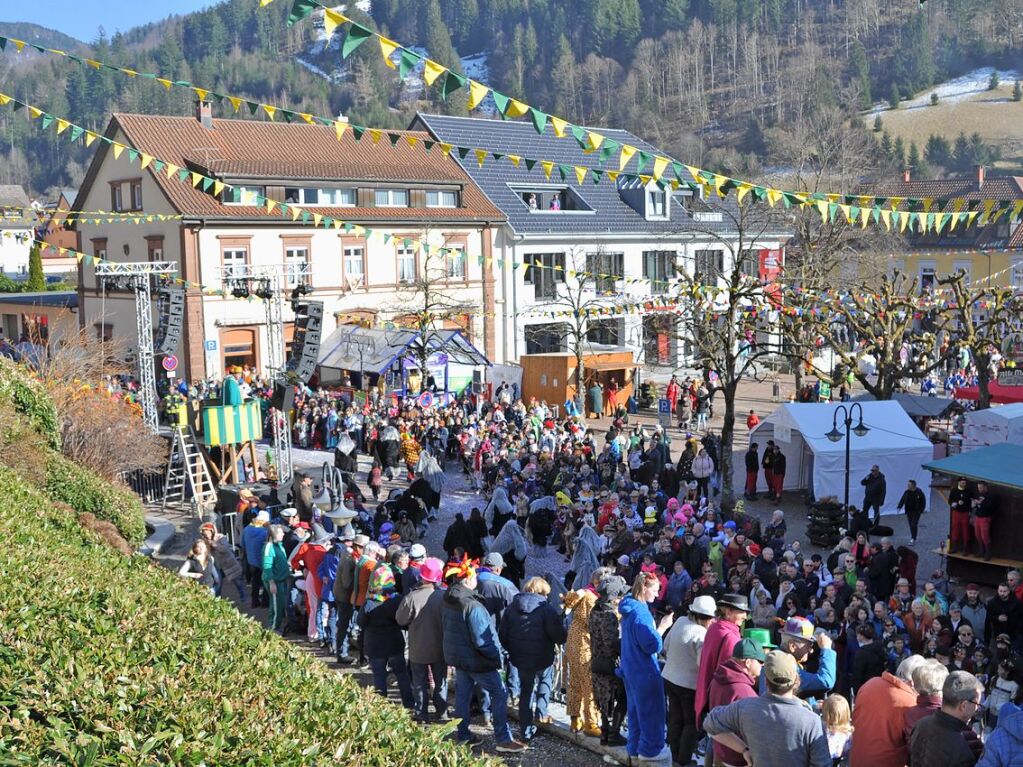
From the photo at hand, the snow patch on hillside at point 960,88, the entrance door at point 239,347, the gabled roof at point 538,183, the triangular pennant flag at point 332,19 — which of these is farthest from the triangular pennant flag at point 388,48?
the snow patch on hillside at point 960,88

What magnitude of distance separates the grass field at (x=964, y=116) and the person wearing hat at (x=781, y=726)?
332 ft

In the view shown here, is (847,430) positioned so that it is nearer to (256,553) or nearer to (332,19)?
(256,553)

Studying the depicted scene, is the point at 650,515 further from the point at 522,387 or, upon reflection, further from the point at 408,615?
the point at 522,387

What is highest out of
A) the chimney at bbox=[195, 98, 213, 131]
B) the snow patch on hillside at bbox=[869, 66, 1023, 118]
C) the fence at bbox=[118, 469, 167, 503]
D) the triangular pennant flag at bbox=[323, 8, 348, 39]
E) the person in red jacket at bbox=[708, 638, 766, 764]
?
the snow patch on hillside at bbox=[869, 66, 1023, 118]

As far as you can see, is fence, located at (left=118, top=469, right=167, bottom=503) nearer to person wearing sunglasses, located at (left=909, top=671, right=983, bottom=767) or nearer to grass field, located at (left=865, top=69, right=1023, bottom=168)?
person wearing sunglasses, located at (left=909, top=671, right=983, bottom=767)

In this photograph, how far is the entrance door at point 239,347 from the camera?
34.1 metres

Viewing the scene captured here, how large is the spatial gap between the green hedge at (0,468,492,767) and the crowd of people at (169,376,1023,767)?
7.38 feet

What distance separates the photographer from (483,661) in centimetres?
839

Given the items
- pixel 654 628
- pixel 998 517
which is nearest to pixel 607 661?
pixel 654 628

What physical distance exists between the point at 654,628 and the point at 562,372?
22.2 m

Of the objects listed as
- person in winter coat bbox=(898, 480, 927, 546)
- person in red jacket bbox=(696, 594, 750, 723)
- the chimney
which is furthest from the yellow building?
person in red jacket bbox=(696, 594, 750, 723)

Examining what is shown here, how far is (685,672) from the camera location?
7754mm

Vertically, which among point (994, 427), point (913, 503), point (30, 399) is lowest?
point (913, 503)

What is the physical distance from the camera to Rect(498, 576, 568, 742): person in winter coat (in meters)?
8.55
